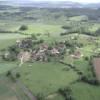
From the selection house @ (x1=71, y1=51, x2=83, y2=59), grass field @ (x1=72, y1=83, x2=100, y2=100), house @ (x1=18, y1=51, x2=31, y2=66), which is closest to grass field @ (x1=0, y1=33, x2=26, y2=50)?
house @ (x1=18, y1=51, x2=31, y2=66)

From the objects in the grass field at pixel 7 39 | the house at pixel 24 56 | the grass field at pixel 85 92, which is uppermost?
the grass field at pixel 85 92

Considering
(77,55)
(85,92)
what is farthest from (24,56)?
(85,92)

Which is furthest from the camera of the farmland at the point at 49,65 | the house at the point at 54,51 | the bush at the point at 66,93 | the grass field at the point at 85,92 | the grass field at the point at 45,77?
the house at the point at 54,51

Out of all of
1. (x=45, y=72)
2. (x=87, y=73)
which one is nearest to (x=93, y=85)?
(x=87, y=73)

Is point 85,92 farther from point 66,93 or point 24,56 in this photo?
point 24,56

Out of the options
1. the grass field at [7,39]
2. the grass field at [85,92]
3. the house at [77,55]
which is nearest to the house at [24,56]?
the grass field at [7,39]

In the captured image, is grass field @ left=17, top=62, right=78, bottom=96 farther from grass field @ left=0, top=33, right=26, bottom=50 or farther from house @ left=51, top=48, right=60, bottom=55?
grass field @ left=0, top=33, right=26, bottom=50

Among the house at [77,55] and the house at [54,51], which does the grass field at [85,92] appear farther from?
the house at [54,51]

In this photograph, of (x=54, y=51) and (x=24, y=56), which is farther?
(x=54, y=51)

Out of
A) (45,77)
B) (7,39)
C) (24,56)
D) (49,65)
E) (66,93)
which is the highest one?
(66,93)

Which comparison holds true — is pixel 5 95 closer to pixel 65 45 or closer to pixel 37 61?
pixel 37 61

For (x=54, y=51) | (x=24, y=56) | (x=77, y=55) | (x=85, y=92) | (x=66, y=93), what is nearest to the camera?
(x=66, y=93)
